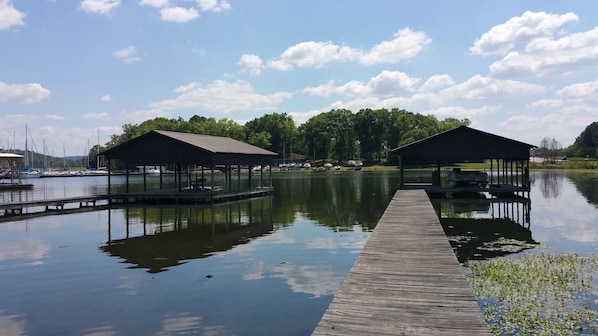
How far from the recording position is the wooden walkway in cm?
538

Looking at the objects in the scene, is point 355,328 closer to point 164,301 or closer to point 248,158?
point 164,301

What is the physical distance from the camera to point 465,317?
18.6 feet

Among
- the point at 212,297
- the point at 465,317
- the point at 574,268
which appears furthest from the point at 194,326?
the point at 574,268

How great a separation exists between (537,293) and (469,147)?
896 inches

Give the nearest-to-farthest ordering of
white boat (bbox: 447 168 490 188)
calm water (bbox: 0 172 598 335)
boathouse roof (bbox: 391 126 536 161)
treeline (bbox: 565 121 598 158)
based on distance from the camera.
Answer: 1. calm water (bbox: 0 172 598 335)
2. boathouse roof (bbox: 391 126 536 161)
3. white boat (bbox: 447 168 490 188)
4. treeline (bbox: 565 121 598 158)

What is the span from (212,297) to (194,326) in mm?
1673

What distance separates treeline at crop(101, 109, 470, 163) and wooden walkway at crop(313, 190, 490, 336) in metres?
94.7

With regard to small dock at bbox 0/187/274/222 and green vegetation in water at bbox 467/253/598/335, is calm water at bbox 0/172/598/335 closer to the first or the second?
green vegetation in water at bbox 467/253/598/335

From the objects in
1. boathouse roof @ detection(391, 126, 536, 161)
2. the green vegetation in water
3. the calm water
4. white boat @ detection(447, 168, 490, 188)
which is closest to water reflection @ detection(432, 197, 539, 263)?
the calm water

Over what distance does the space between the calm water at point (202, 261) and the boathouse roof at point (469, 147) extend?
5.39m

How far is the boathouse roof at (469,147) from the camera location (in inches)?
1201

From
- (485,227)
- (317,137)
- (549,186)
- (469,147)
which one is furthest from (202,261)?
(317,137)

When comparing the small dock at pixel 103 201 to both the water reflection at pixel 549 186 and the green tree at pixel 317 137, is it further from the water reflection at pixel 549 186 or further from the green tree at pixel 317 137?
the green tree at pixel 317 137

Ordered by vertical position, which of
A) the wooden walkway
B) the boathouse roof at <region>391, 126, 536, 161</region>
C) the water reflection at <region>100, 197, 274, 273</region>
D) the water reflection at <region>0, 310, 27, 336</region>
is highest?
the boathouse roof at <region>391, 126, 536, 161</region>
